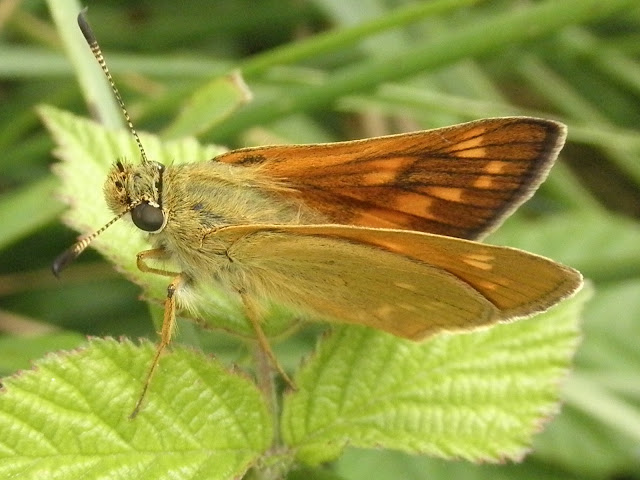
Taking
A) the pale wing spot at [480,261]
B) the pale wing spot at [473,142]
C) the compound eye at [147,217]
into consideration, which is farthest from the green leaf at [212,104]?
the pale wing spot at [480,261]

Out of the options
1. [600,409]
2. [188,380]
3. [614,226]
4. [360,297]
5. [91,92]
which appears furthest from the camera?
[614,226]

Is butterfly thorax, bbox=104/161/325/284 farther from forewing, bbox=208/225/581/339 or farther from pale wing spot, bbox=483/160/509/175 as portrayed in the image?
pale wing spot, bbox=483/160/509/175

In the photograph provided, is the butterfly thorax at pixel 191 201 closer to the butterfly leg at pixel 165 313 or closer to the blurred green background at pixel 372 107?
the butterfly leg at pixel 165 313

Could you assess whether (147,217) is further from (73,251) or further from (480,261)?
(480,261)

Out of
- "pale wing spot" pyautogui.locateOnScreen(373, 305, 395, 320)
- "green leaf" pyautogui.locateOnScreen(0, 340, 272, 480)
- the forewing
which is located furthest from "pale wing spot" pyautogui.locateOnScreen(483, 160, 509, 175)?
"green leaf" pyautogui.locateOnScreen(0, 340, 272, 480)

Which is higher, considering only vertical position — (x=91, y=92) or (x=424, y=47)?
(x=424, y=47)

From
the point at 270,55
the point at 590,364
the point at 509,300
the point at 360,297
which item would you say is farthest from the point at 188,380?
the point at 590,364

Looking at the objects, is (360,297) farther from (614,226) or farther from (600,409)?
(614,226)
